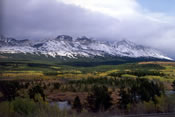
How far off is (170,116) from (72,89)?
34.6 metres

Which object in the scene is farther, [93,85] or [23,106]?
[93,85]

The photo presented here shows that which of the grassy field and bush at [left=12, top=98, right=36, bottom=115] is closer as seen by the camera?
bush at [left=12, top=98, right=36, bottom=115]

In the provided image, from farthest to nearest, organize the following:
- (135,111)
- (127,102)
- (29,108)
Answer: (127,102) → (135,111) → (29,108)

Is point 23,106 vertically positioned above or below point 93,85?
above

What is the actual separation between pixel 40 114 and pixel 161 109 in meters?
10.1

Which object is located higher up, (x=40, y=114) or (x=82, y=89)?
(x=40, y=114)

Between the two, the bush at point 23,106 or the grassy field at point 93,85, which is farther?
the grassy field at point 93,85

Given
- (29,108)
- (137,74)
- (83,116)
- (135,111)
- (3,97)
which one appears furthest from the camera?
(137,74)

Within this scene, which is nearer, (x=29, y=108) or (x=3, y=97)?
(x=29, y=108)

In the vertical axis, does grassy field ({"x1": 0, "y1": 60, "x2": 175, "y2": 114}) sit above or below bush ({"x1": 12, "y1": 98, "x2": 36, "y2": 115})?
below

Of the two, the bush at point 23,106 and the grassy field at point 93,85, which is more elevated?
the bush at point 23,106

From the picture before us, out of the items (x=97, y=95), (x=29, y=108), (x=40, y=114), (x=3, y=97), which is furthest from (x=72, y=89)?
(x=40, y=114)

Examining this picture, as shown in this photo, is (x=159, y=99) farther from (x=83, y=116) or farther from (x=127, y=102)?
(x=83, y=116)

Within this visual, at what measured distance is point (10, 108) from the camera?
12156 mm
